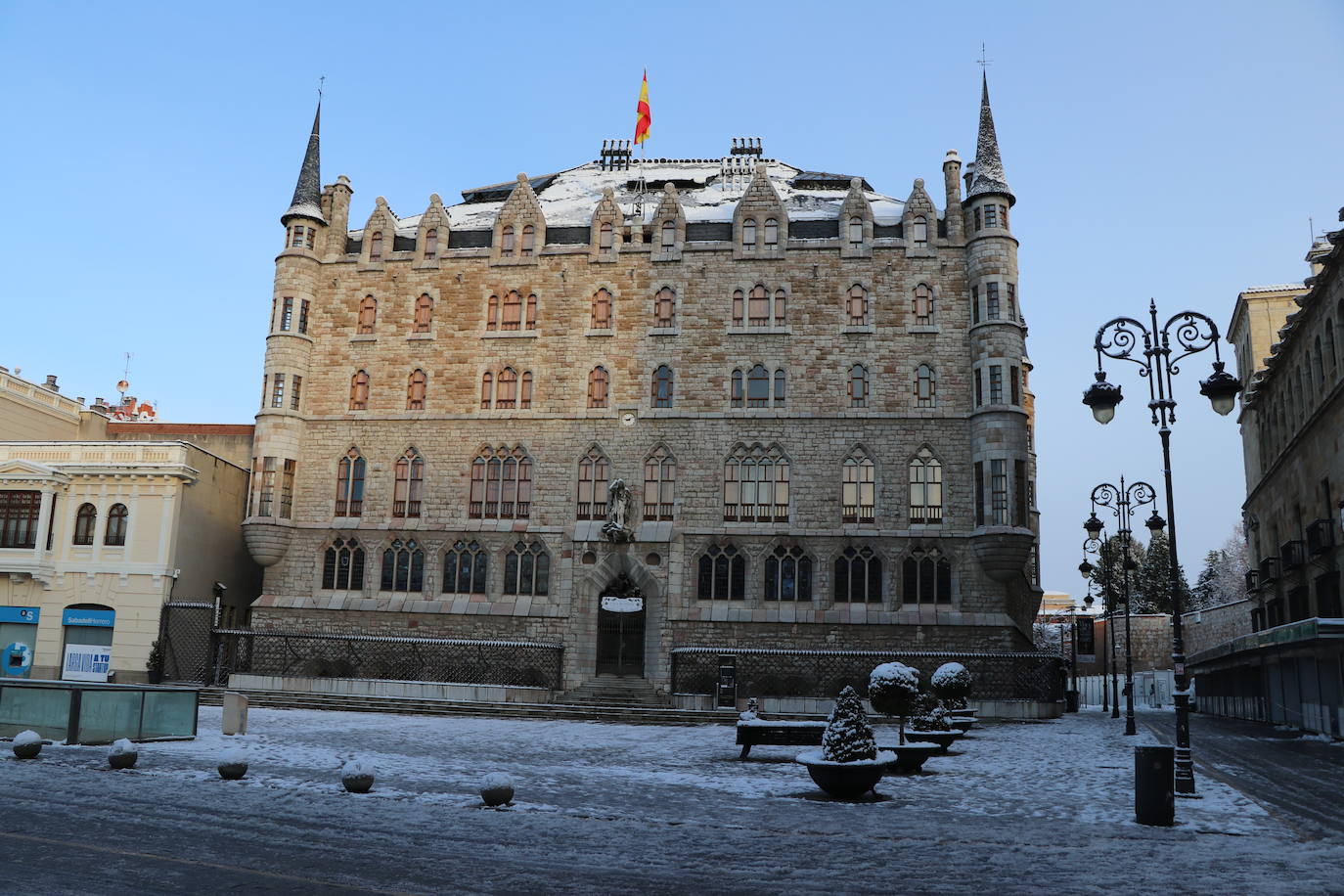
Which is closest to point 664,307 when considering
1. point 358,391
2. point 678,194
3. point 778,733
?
point 678,194

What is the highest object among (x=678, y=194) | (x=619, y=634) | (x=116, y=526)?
(x=678, y=194)

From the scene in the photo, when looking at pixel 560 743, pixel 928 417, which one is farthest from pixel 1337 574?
pixel 560 743

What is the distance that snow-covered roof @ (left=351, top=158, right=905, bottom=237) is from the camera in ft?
137

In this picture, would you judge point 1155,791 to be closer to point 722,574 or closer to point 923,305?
point 722,574

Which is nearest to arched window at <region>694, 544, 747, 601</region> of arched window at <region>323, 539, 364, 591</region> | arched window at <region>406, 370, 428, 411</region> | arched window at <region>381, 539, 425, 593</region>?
arched window at <region>381, 539, 425, 593</region>

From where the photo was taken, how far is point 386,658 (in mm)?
36438

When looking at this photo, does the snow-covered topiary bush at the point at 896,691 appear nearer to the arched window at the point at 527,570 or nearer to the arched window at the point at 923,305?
the arched window at the point at 527,570

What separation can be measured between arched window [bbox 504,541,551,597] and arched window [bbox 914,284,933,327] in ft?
52.5

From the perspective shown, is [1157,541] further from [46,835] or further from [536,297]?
[46,835]

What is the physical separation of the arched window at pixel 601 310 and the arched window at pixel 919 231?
11.5 m

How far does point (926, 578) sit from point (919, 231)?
12706 millimetres

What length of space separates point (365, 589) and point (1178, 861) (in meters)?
32.5

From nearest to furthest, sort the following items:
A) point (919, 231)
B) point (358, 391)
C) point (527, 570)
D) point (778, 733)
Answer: point (778, 733), point (527, 570), point (919, 231), point (358, 391)

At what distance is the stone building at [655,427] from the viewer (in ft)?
119
